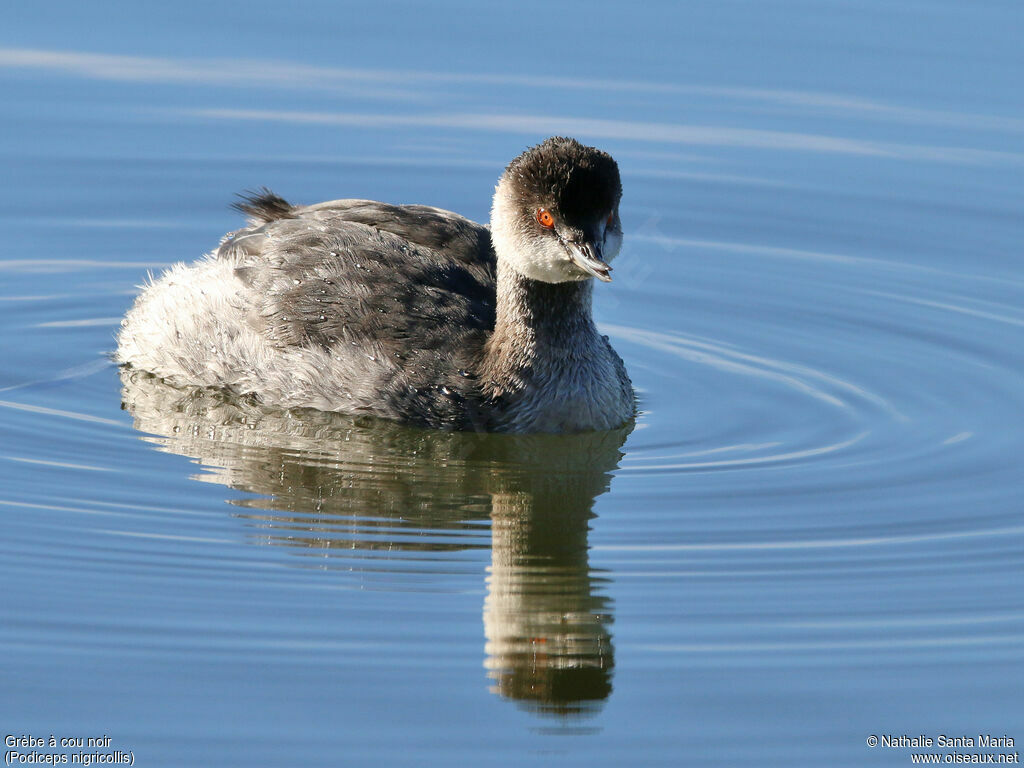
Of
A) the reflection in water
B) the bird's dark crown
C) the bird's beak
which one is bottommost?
the reflection in water

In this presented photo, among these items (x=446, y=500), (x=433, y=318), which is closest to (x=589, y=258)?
(x=433, y=318)

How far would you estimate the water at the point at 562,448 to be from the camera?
25.6 ft

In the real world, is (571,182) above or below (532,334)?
above

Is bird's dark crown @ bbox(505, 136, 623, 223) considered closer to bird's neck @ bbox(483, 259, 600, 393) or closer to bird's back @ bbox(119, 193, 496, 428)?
bird's neck @ bbox(483, 259, 600, 393)

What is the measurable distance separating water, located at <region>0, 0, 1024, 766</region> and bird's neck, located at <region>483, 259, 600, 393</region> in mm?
444

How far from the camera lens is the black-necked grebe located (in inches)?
428

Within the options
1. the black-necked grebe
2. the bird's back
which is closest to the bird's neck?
the black-necked grebe

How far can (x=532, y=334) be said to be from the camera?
1116cm

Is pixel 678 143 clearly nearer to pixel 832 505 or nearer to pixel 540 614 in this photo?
pixel 832 505

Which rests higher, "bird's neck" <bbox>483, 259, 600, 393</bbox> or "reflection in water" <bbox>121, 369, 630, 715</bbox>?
"bird's neck" <bbox>483, 259, 600, 393</bbox>

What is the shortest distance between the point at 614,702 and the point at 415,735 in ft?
3.16

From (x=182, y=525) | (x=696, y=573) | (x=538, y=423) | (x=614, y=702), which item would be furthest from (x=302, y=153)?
(x=614, y=702)

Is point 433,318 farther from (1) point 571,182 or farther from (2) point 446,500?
(2) point 446,500

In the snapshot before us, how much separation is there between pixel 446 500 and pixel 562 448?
1.16m
